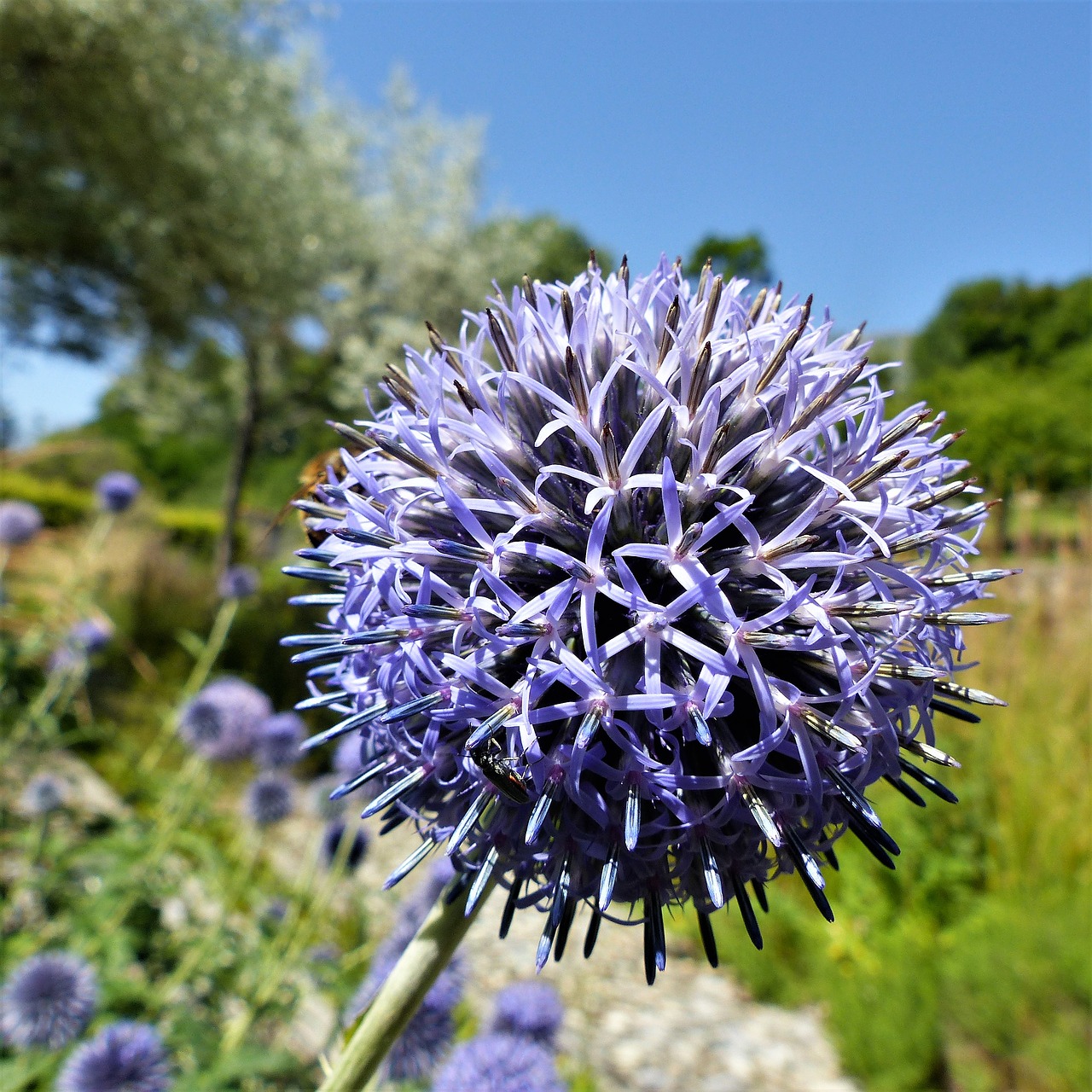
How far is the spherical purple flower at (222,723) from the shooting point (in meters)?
3.23

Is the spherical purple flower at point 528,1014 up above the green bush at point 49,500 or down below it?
below

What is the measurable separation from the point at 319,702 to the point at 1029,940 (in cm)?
359

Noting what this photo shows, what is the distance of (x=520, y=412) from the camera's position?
1.16 m

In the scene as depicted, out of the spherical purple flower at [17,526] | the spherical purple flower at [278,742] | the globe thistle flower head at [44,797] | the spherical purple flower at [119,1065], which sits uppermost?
the spherical purple flower at [17,526]

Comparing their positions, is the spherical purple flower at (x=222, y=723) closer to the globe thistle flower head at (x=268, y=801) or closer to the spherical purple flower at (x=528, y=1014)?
the globe thistle flower head at (x=268, y=801)

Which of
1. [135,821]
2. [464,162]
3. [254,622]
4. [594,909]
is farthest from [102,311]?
[594,909]

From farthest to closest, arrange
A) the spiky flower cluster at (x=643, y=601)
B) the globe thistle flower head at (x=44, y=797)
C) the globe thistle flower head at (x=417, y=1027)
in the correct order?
1. the globe thistle flower head at (x=44, y=797)
2. the globe thistle flower head at (x=417, y=1027)
3. the spiky flower cluster at (x=643, y=601)

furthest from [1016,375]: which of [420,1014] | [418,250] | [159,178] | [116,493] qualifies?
→ [420,1014]

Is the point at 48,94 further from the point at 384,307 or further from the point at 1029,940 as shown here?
the point at 1029,940

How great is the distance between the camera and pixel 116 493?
14.8 feet

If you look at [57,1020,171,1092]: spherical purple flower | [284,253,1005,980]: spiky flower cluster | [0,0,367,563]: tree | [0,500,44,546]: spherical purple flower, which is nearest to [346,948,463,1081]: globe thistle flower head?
[57,1020,171,1092]: spherical purple flower

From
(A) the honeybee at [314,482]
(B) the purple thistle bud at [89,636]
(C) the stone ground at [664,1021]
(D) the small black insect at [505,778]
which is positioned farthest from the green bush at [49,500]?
(D) the small black insect at [505,778]

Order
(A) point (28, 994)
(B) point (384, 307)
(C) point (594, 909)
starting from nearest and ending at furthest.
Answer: (C) point (594, 909), (A) point (28, 994), (B) point (384, 307)

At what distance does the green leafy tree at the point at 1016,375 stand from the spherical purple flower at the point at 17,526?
10857 millimetres
